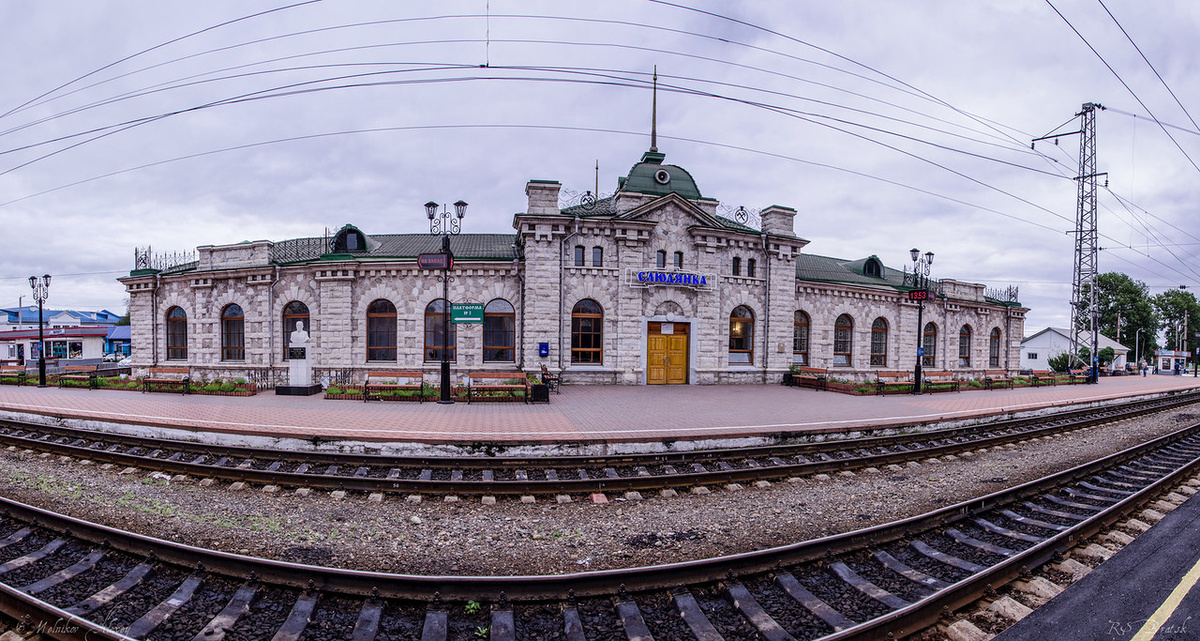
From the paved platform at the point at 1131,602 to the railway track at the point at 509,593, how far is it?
0.39 metres

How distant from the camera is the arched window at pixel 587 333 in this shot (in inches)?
793

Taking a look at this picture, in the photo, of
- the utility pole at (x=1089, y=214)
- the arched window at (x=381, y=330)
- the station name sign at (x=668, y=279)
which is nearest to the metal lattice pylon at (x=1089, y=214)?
the utility pole at (x=1089, y=214)

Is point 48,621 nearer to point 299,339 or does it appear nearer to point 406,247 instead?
point 299,339

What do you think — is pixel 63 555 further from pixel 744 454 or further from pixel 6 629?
pixel 744 454

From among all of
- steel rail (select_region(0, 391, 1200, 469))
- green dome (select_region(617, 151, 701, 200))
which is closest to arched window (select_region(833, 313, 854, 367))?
green dome (select_region(617, 151, 701, 200))

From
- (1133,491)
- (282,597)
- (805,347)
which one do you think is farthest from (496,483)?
(805,347)

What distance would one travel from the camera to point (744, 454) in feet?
30.2

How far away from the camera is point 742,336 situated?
2228cm

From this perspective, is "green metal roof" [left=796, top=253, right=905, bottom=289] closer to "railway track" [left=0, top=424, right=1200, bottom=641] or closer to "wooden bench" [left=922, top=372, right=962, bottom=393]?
"wooden bench" [left=922, top=372, right=962, bottom=393]

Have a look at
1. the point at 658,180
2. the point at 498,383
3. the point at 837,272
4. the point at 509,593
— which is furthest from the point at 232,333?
the point at 837,272

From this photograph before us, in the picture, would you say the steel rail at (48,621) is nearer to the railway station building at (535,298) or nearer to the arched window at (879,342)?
the railway station building at (535,298)

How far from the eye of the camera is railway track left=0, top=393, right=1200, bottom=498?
290 inches

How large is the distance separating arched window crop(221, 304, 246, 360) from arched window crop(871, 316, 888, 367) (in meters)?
31.0

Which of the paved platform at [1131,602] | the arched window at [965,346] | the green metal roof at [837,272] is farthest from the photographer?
the arched window at [965,346]
